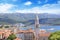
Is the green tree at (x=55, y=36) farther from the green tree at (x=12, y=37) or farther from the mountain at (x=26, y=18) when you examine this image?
the green tree at (x=12, y=37)

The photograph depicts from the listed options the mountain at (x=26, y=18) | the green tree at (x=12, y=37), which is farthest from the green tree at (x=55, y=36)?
the green tree at (x=12, y=37)

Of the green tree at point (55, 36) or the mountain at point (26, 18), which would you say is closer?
the mountain at point (26, 18)

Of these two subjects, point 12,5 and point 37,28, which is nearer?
point 12,5

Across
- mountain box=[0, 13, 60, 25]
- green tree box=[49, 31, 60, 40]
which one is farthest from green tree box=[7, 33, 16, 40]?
green tree box=[49, 31, 60, 40]

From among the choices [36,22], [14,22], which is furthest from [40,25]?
[14,22]

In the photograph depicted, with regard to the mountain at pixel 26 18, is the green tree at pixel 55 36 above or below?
below

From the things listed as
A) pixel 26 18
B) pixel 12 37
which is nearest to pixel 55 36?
pixel 26 18

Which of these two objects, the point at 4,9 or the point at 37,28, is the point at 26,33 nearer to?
the point at 37,28

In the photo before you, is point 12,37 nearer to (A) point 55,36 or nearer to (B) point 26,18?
(B) point 26,18
